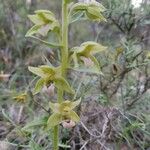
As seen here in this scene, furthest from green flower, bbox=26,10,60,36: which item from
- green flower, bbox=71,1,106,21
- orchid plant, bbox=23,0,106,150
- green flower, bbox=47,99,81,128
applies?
green flower, bbox=47,99,81,128

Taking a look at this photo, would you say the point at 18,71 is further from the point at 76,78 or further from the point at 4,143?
the point at 4,143

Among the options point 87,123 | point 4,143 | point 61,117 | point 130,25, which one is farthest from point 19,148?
point 130,25

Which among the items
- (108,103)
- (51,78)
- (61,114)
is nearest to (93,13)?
(51,78)

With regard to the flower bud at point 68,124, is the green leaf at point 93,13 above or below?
above

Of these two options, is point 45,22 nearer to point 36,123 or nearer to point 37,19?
point 37,19

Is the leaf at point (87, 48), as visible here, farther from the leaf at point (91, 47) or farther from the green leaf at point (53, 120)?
the green leaf at point (53, 120)

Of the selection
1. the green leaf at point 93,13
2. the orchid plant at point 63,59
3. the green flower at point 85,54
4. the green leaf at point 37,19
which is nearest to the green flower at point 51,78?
the orchid plant at point 63,59
